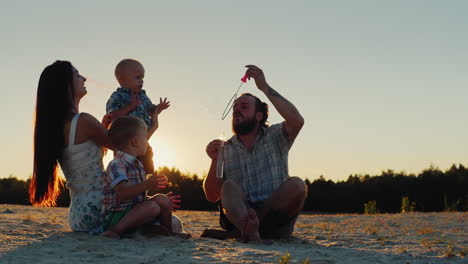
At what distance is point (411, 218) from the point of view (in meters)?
9.40

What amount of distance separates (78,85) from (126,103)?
729 mm

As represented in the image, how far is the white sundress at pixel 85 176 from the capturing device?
4.98 metres

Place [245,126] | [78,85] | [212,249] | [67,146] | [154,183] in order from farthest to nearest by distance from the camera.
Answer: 1. [245,126]
2. [78,85]
3. [67,146]
4. [154,183]
5. [212,249]

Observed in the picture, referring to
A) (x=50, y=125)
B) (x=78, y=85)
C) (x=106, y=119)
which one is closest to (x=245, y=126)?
(x=106, y=119)

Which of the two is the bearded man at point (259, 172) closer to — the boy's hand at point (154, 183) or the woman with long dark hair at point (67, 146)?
the boy's hand at point (154, 183)

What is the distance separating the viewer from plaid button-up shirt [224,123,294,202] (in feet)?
18.1

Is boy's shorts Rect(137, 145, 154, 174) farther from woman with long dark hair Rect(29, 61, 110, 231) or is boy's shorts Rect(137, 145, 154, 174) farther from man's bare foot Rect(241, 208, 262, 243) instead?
man's bare foot Rect(241, 208, 262, 243)

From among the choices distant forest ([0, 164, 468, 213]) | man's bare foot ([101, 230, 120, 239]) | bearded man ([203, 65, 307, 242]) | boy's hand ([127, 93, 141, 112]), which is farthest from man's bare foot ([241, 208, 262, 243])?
distant forest ([0, 164, 468, 213])

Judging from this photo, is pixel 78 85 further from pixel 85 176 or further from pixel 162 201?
pixel 162 201

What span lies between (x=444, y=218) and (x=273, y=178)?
4846mm

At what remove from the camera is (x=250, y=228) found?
16.5 ft

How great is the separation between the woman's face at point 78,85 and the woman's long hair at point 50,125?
0.14 feet

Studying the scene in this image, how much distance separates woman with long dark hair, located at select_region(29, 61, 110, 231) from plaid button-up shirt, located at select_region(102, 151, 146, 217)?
12 cm

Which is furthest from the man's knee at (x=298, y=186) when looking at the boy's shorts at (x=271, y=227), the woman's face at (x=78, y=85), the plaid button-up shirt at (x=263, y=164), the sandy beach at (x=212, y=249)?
the woman's face at (x=78, y=85)
